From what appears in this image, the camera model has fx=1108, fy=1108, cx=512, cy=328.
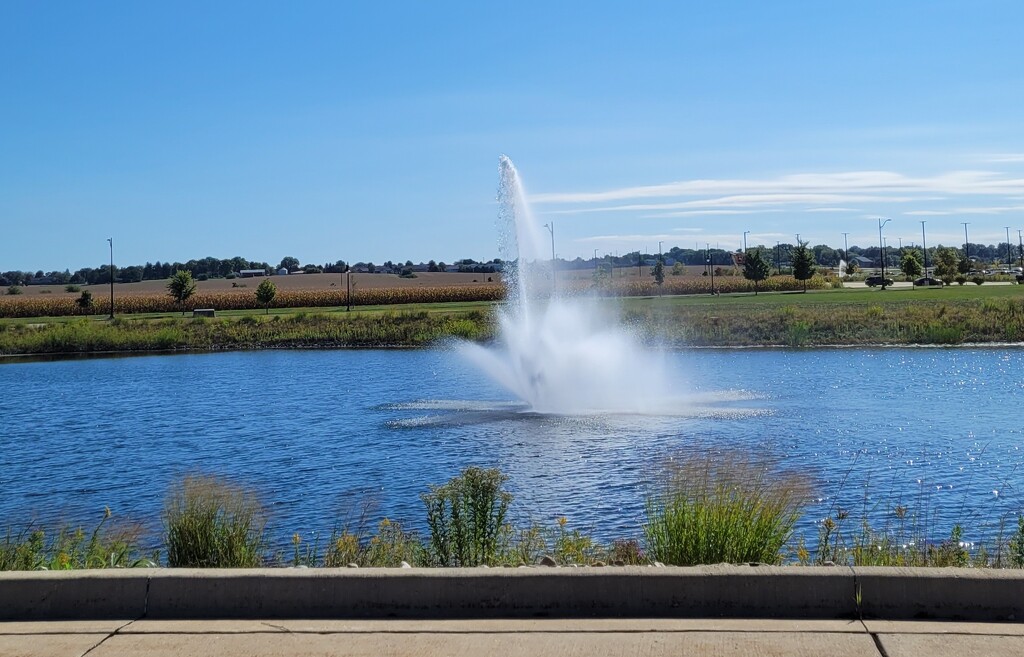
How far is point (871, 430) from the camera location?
2420cm

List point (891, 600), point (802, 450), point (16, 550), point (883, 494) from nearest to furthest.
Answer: point (891, 600) → point (16, 550) → point (883, 494) → point (802, 450)

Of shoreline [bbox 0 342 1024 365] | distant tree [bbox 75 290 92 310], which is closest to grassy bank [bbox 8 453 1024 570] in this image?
shoreline [bbox 0 342 1024 365]

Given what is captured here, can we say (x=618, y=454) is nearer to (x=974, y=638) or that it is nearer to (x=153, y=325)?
(x=974, y=638)

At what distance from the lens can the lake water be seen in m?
17.0

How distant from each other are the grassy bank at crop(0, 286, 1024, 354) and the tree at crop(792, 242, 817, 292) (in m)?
26.5

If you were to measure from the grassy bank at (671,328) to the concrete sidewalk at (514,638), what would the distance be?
146 feet

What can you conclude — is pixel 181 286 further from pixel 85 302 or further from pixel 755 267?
pixel 755 267

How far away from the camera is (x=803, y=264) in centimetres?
10631

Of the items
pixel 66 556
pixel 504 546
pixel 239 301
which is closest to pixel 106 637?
pixel 66 556

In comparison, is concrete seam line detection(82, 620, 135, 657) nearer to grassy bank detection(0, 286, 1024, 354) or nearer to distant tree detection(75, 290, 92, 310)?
grassy bank detection(0, 286, 1024, 354)

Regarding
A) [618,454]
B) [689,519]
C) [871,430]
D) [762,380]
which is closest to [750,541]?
[689,519]

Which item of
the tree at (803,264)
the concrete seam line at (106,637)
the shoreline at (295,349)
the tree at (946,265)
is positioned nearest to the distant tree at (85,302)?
the shoreline at (295,349)

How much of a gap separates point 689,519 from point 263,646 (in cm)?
444

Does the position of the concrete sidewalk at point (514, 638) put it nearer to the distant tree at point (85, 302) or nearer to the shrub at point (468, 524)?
the shrub at point (468, 524)
